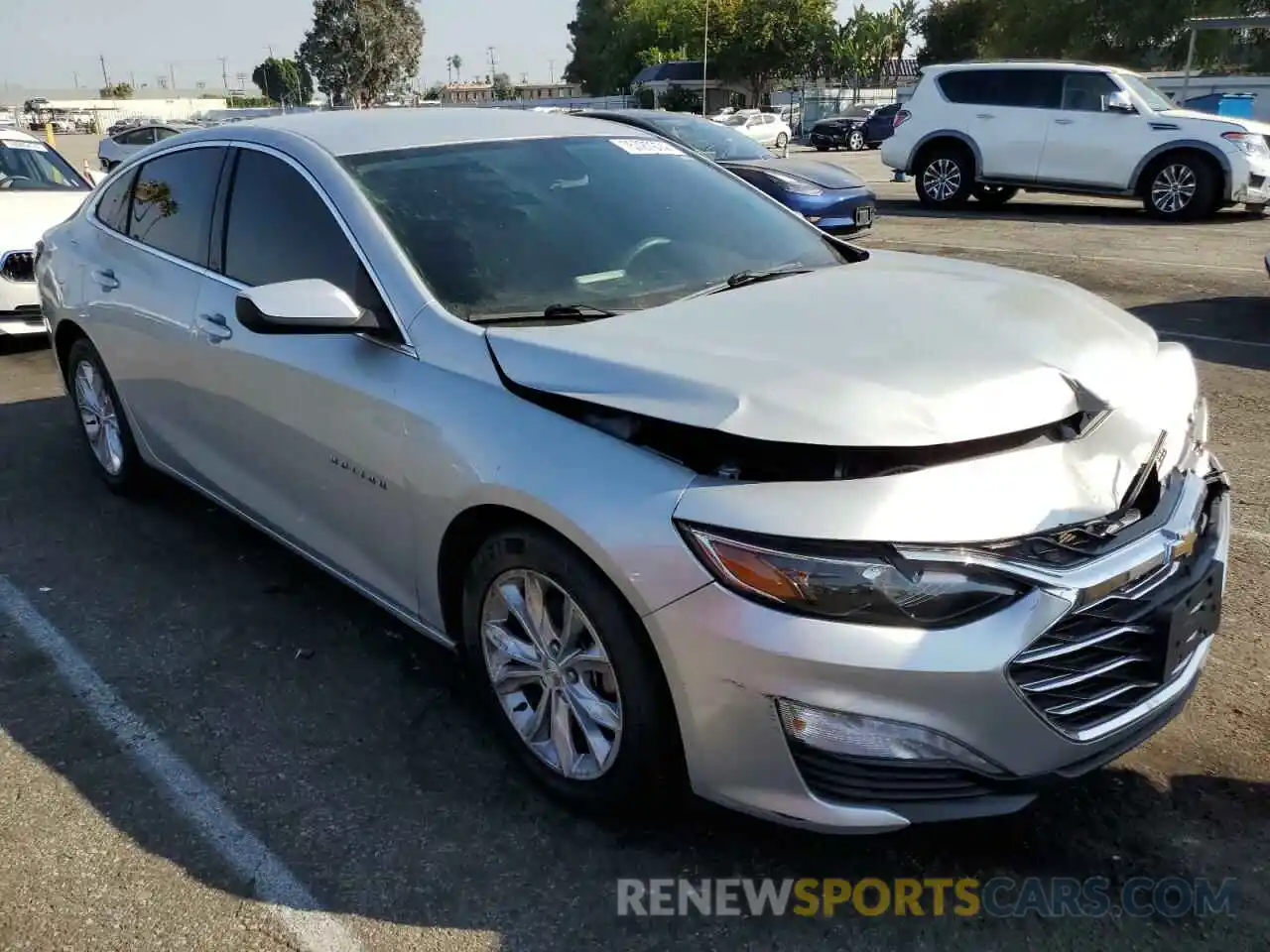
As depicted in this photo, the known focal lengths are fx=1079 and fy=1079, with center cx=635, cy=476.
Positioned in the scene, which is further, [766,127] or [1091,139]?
[766,127]

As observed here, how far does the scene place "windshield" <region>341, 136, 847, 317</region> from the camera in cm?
308

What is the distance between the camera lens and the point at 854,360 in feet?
8.11

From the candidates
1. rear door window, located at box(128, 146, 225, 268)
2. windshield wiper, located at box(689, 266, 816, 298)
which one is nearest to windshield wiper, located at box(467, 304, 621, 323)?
windshield wiper, located at box(689, 266, 816, 298)

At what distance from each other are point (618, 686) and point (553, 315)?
1071mm

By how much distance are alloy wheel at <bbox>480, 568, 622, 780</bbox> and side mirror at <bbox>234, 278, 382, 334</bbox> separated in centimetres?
84

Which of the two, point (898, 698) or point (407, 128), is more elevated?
point (407, 128)

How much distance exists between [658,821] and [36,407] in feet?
18.0

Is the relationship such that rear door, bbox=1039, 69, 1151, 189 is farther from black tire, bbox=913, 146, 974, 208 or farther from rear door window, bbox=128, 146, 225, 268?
rear door window, bbox=128, 146, 225, 268

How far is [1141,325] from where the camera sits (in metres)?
3.10

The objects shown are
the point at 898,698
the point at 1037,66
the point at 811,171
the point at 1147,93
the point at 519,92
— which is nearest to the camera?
the point at 898,698

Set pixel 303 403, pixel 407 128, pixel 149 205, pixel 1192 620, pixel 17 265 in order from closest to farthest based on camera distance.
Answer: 1. pixel 1192 620
2. pixel 303 403
3. pixel 407 128
4. pixel 149 205
5. pixel 17 265

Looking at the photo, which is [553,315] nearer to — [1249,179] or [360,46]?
[1249,179]

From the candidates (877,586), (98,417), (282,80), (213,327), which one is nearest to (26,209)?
(98,417)

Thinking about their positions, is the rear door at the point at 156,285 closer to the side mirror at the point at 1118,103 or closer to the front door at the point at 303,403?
the front door at the point at 303,403
